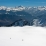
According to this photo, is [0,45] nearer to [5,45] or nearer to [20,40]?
[5,45]

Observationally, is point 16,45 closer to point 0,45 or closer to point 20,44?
point 20,44

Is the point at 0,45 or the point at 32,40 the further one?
the point at 32,40

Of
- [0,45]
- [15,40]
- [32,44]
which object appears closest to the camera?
[0,45]

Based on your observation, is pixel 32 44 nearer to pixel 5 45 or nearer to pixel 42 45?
A: pixel 42 45

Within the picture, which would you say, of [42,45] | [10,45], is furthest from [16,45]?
[42,45]

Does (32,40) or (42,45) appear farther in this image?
(32,40)

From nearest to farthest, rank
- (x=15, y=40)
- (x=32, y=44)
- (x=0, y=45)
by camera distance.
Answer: (x=0, y=45)
(x=32, y=44)
(x=15, y=40)

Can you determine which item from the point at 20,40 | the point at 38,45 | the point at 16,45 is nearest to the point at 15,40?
the point at 20,40
